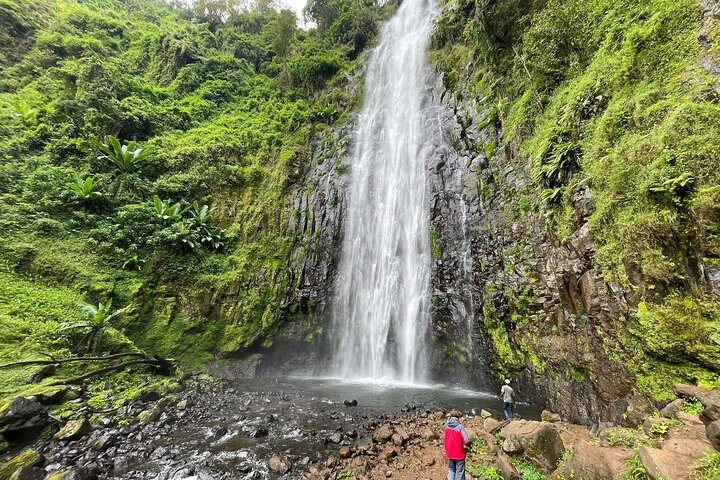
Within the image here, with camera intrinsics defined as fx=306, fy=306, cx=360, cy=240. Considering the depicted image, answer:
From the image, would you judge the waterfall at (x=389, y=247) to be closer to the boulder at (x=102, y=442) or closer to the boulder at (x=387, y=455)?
the boulder at (x=387, y=455)

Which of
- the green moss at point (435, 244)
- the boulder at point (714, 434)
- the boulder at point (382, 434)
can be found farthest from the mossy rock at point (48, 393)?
the green moss at point (435, 244)

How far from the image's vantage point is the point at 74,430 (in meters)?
7.00

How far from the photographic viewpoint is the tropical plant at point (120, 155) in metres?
15.4

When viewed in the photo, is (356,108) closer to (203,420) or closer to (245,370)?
(245,370)

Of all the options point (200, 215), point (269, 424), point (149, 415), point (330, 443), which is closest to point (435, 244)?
point (330, 443)

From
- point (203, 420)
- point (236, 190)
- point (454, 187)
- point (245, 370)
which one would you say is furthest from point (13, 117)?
point (454, 187)

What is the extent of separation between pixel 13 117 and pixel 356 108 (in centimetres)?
1950

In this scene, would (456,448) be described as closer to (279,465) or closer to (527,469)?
(527,469)

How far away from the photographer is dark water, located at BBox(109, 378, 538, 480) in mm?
6207

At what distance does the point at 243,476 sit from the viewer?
5.86 metres

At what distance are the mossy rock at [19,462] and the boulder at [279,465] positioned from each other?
4.37 meters

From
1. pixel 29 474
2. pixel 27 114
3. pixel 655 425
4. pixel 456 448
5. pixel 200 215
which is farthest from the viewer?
pixel 200 215

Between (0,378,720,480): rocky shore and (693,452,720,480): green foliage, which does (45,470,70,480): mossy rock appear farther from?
(693,452,720,480): green foliage

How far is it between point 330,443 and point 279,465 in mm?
1377
